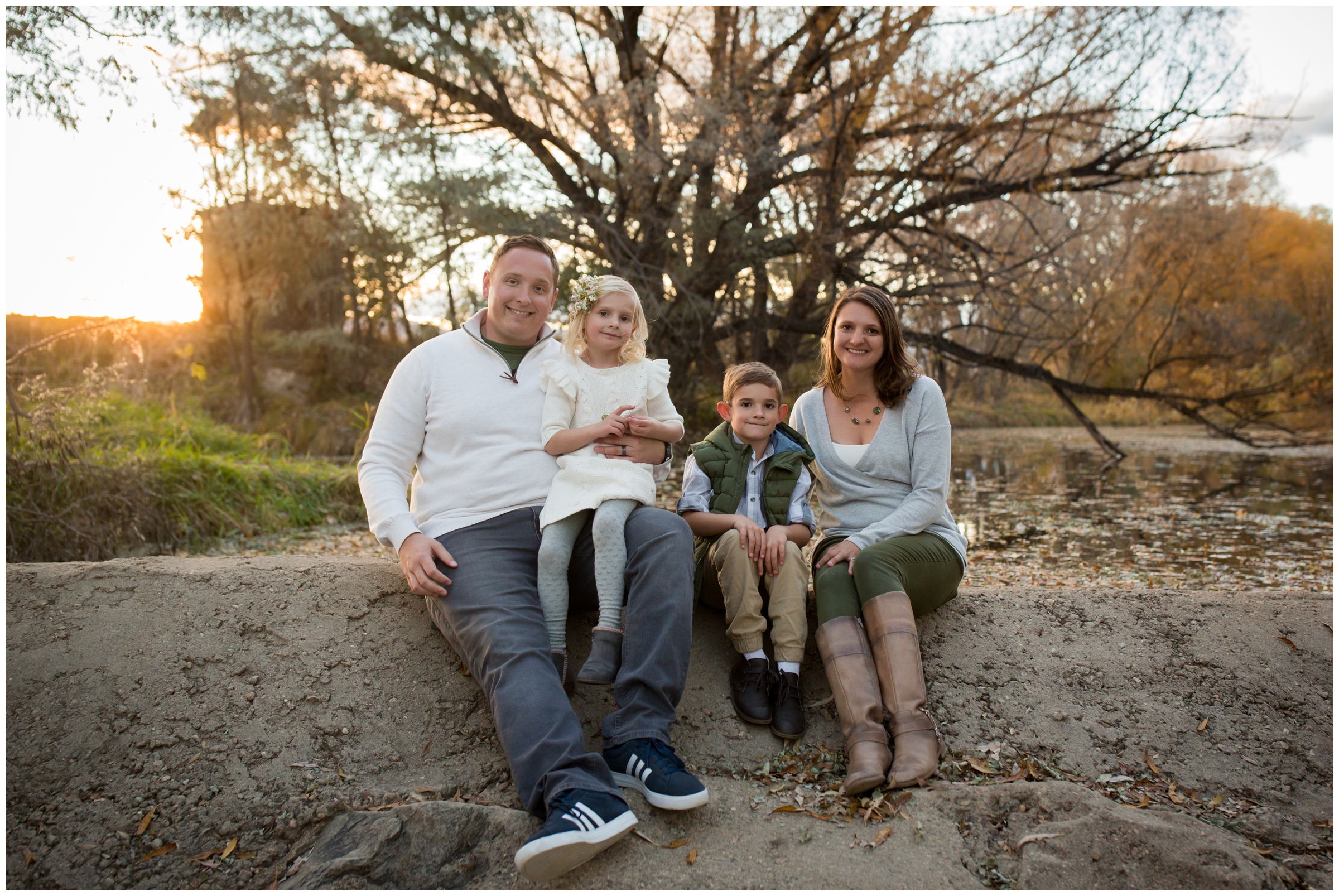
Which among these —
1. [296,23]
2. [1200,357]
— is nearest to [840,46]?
[1200,357]

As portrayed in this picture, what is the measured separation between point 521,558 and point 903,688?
1082 millimetres

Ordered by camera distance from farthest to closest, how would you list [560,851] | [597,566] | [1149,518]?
1. [1149,518]
2. [597,566]
3. [560,851]

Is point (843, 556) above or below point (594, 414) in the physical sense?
below

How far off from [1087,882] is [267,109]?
8610 millimetres

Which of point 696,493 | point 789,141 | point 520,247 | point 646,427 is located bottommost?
point 696,493

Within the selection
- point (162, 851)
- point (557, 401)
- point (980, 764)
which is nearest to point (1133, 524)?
point (980, 764)

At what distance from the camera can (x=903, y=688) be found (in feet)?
6.80

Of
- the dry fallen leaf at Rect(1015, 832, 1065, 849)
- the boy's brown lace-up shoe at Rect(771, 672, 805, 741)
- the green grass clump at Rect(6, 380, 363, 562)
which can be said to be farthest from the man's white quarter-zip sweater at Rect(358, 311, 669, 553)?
the green grass clump at Rect(6, 380, 363, 562)

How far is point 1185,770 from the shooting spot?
6.68 feet

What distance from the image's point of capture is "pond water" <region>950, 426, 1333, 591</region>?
4191mm

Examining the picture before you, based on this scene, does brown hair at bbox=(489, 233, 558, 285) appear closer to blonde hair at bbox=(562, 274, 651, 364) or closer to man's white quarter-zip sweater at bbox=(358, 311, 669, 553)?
blonde hair at bbox=(562, 274, 651, 364)

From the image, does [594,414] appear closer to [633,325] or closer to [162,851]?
[633,325]

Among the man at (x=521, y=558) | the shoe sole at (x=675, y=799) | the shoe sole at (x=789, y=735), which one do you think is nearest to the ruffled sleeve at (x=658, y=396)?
the man at (x=521, y=558)

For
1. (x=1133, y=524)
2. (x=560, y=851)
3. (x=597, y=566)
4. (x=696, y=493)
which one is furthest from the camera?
(x=1133, y=524)
